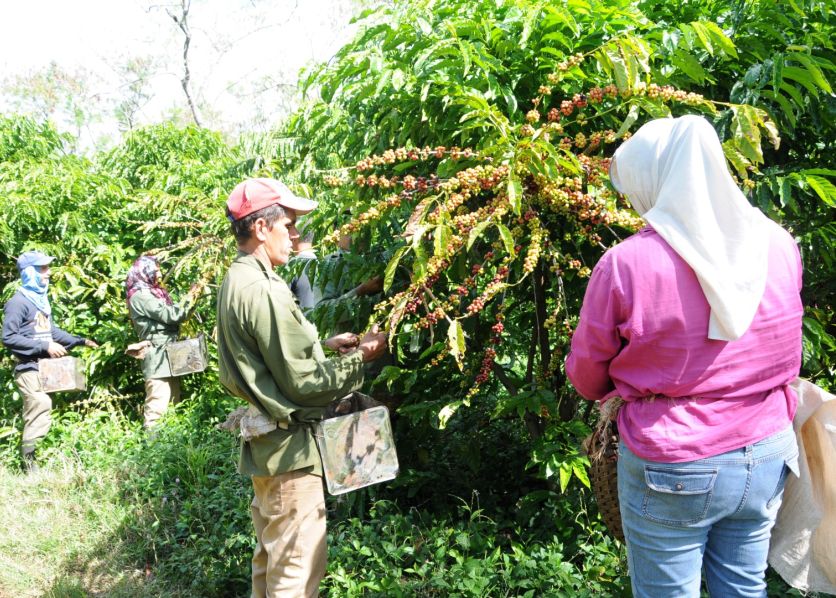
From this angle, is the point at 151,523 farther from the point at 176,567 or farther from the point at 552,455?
the point at 552,455

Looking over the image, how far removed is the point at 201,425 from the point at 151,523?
163cm

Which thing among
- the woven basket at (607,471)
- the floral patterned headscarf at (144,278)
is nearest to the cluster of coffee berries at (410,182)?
the woven basket at (607,471)

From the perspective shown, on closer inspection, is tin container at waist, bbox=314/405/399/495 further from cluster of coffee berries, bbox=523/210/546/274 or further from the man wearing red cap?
cluster of coffee berries, bbox=523/210/546/274

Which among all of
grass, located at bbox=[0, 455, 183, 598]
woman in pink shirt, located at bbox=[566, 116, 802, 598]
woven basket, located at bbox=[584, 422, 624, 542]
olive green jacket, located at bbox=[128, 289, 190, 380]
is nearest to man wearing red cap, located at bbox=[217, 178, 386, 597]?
woven basket, located at bbox=[584, 422, 624, 542]

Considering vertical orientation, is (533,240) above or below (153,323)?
above

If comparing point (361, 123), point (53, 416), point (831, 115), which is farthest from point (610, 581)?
point (53, 416)

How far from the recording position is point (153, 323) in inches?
262

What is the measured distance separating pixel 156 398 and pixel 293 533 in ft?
14.0

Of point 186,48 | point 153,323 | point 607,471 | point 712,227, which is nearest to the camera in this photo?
point 712,227

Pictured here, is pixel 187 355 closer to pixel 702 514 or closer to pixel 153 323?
pixel 153 323

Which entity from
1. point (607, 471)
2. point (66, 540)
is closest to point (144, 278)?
point (66, 540)

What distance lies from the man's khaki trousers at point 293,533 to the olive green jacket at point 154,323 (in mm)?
3949

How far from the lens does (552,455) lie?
3.05 metres

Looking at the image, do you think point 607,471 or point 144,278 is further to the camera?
point 144,278
